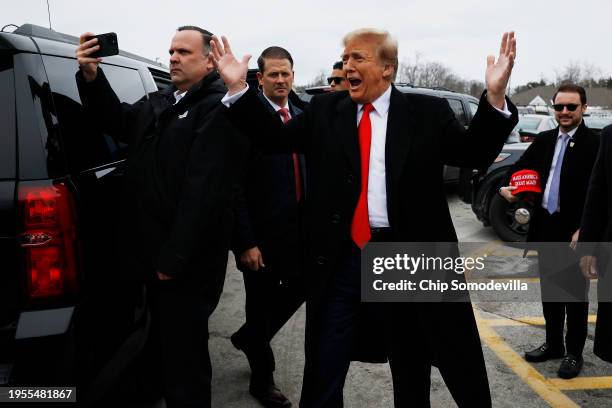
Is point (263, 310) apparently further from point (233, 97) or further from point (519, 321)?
point (519, 321)

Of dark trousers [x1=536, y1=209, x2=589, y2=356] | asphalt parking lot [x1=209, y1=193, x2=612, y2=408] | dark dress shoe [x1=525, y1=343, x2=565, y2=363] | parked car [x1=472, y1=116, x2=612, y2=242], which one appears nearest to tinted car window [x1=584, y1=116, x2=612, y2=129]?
parked car [x1=472, y1=116, x2=612, y2=242]

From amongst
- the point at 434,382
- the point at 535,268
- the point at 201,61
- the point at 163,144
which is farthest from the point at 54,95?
the point at 535,268

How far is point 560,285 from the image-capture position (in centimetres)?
361

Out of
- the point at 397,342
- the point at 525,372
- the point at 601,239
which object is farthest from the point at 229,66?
the point at 525,372

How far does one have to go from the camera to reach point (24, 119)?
6.68ft

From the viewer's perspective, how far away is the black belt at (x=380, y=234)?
7.55 ft

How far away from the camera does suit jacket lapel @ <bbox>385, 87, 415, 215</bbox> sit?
2.23 metres

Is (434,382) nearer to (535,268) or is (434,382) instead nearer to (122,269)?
(122,269)

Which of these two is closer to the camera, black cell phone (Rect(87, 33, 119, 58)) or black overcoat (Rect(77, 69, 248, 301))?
black overcoat (Rect(77, 69, 248, 301))

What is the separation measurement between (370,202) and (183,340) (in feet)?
3.34

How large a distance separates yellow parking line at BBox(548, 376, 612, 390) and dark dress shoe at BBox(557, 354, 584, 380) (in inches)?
1.2

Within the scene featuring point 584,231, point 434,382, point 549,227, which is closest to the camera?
point 584,231

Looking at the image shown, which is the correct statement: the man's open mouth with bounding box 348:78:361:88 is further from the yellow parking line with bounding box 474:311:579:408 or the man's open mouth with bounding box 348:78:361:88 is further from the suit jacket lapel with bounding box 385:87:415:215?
the yellow parking line with bounding box 474:311:579:408

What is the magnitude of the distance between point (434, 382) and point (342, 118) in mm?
1870
